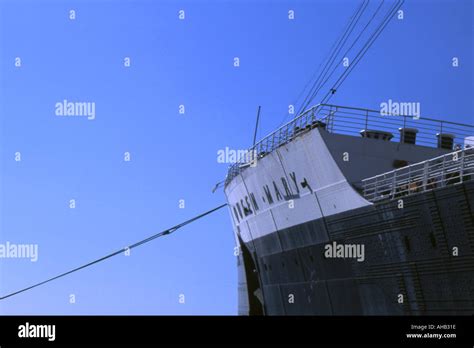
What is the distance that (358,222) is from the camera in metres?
23.3

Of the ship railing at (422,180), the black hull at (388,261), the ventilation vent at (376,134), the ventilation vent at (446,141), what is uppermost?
the ventilation vent at (446,141)

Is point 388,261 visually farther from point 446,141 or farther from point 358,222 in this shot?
point 446,141

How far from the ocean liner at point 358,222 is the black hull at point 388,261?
0.03 m

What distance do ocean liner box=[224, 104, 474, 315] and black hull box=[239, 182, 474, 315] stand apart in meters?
0.03

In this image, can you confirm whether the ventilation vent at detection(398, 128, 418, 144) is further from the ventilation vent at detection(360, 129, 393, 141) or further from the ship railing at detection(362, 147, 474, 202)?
the ship railing at detection(362, 147, 474, 202)

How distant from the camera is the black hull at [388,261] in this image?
18.2m

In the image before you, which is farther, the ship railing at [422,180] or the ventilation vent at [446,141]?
the ventilation vent at [446,141]

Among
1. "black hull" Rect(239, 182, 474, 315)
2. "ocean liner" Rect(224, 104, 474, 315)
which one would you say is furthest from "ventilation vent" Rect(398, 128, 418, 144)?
"black hull" Rect(239, 182, 474, 315)

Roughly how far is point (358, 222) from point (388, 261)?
85.9 inches

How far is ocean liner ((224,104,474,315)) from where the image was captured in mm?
18750

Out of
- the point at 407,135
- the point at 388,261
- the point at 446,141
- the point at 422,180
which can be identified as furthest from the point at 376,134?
the point at 422,180

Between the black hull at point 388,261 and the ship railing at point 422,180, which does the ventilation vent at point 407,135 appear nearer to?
the ship railing at point 422,180

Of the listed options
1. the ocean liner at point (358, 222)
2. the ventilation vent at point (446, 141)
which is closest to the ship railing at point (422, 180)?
the ocean liner at point (358, 222)
